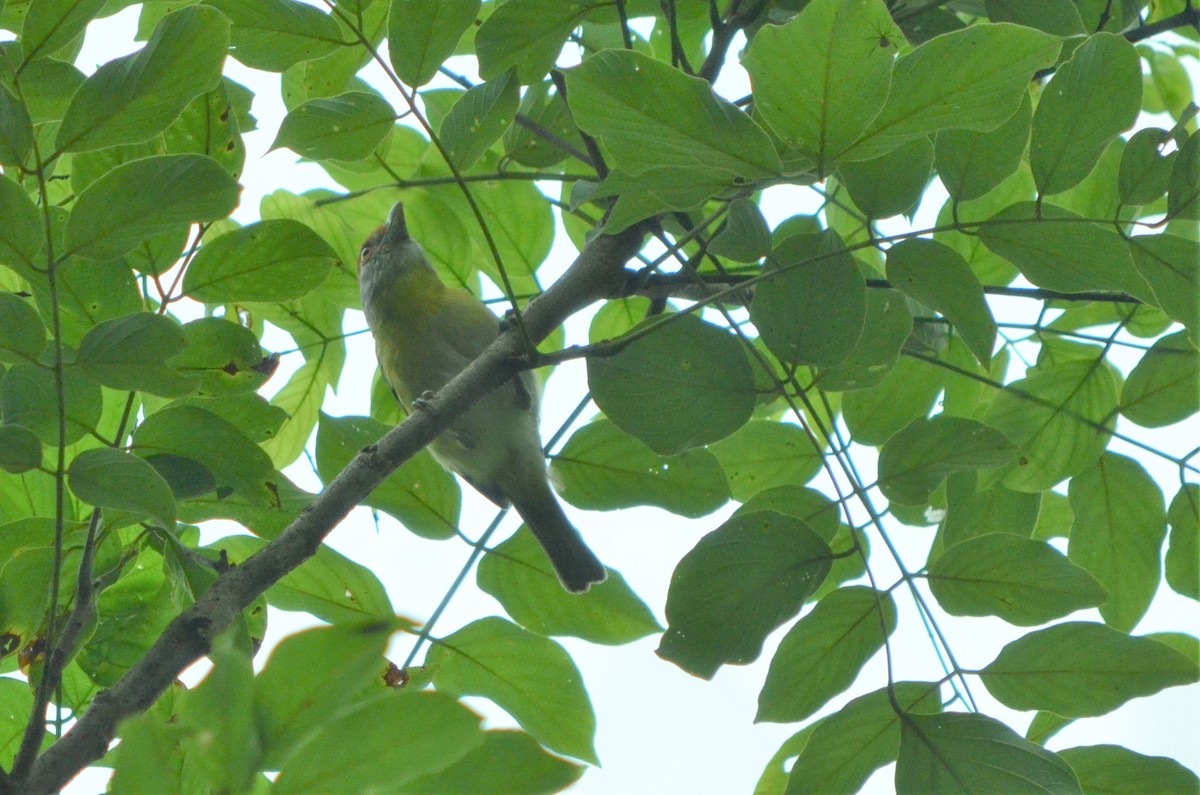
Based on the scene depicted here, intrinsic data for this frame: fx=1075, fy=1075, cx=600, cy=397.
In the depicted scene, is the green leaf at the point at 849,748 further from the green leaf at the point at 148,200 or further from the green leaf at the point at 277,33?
the green leaf at the point at 277,33

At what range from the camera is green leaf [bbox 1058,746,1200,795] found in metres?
1.59

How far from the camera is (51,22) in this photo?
1.39 meters

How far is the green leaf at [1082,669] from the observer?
1521 mm

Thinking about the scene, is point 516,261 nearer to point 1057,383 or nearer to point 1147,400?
point 1057,383

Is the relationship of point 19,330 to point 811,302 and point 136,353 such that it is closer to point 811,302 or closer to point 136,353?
point 136,353

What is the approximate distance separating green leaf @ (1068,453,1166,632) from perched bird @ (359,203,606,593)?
155 cm

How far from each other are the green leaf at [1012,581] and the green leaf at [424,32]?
109 cm

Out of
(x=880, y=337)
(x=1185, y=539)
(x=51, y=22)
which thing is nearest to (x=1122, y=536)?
(x=1185, y=539)

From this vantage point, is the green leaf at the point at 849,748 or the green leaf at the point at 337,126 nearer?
the green leaf at the point at 849,748

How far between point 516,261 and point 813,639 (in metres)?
1.17

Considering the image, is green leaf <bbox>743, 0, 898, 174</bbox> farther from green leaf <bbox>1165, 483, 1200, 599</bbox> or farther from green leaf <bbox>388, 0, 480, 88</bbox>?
green leaf <bbox>1165, 483, 1200, 599</bbox>

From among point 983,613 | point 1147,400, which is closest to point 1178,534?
point 1147,400

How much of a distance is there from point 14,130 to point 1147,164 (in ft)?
5.14

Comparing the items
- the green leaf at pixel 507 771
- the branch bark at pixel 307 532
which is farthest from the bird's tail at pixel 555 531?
the green leaf at pixel 507 771
